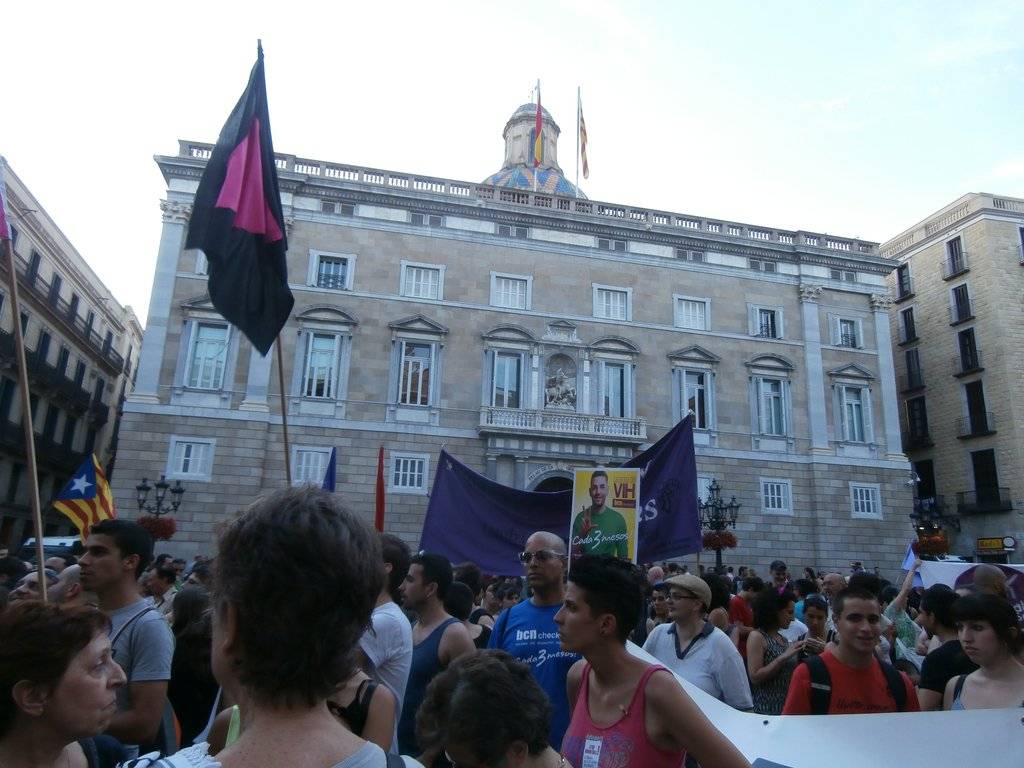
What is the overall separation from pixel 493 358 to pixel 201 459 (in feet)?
31.2

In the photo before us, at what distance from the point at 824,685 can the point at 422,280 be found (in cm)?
2264

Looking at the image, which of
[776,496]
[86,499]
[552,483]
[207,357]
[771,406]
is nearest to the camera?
[86,499]

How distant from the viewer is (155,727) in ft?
10.5

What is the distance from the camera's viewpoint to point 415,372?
79.5 ft

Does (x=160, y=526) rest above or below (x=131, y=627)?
above

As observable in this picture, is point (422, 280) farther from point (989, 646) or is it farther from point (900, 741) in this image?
point (900, 741)

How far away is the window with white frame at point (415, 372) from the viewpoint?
23922 millimetres

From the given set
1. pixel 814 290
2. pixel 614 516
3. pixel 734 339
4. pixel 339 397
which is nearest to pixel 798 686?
pixel 614 516

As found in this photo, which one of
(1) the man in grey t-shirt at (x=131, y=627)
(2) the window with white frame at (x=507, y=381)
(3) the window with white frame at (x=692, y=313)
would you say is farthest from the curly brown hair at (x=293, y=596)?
(3) the window with white frame at (x=692, y=313)

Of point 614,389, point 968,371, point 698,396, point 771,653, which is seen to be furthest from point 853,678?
point 968,371

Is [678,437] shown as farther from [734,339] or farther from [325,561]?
[734,339]

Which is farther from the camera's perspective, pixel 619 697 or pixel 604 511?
pixel 604 511

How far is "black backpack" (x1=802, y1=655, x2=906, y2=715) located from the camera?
3525 mm

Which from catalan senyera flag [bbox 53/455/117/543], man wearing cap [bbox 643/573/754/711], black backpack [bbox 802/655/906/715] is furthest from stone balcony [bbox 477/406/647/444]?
black backpack [bbox 802/655/906/715]
